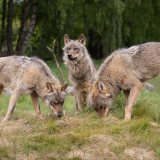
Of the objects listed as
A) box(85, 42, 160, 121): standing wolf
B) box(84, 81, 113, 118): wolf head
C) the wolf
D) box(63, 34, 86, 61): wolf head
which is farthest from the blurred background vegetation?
box(84, 81, 113, 118): wolf head

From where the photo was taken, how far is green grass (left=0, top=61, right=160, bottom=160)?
12.2 ft

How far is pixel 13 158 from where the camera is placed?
11.6ft

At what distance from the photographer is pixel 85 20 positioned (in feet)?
48.1

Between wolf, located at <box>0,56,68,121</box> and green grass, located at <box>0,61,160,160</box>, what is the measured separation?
0.44 meters

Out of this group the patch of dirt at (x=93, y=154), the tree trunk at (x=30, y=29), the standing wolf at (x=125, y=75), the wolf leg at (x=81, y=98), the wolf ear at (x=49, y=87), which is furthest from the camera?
the tree trunk at (x=30, y=29)

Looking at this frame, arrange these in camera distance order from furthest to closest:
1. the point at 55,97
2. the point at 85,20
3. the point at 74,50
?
the point at 85,20
the point at 74,50
the point at 55,97

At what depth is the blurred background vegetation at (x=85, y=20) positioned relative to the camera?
468 inches

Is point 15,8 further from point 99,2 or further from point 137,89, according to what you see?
point 137,89

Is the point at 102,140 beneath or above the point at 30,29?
beneath

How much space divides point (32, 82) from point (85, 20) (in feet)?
31.8

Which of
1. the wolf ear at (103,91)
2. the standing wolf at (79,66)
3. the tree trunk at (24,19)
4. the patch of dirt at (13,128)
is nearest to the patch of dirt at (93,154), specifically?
the patch of dirt at (13,128)

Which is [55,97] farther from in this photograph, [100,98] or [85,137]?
[85,137]

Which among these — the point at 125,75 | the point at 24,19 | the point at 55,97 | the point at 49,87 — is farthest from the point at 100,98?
the point at 24,19

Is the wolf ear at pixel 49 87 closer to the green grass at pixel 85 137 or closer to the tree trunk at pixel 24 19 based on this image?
the green grass at pixel 85 137
